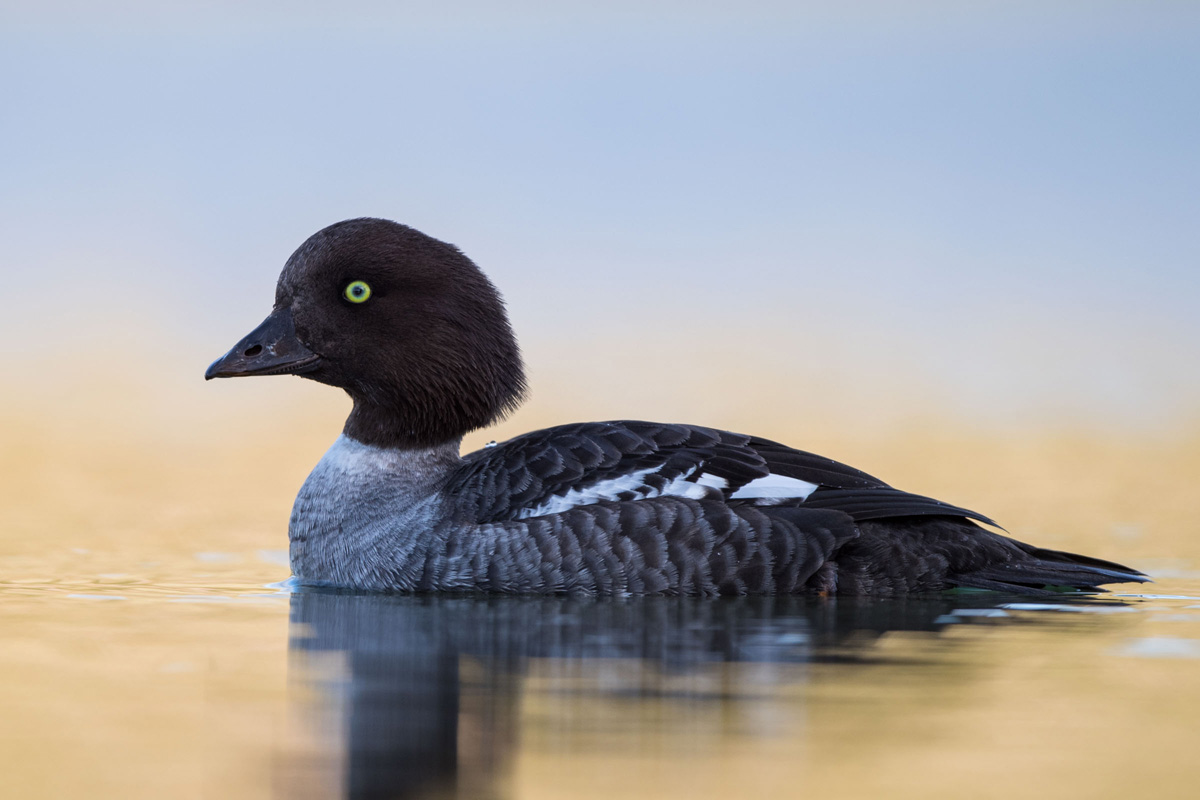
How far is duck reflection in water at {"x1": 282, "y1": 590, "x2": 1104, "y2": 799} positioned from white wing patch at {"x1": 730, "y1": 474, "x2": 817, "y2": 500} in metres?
0.53

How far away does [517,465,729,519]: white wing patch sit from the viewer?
7090 mm

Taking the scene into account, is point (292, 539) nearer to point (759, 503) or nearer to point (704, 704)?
point (759, 503)

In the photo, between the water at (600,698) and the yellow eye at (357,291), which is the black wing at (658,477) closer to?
the water at (600,698)

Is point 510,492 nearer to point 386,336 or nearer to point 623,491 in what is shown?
point 623,491

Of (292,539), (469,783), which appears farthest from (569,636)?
(292,539)

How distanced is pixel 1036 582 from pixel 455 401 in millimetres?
3182

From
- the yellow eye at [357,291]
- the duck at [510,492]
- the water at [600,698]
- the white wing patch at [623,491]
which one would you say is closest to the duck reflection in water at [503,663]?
the water at [600,698]

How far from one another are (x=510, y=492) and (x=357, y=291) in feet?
5.08

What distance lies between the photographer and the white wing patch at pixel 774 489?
711 centimetres

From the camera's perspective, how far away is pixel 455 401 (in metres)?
8.00

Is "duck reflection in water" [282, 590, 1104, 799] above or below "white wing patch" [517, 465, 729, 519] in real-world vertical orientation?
below

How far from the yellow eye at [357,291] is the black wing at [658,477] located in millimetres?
1203

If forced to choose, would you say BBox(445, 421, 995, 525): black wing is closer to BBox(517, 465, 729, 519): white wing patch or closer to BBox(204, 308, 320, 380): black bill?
BBox(517, 465, 729, 519): white wing patch

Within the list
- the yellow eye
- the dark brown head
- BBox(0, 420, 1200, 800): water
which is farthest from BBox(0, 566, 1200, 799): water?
the yellow eye
